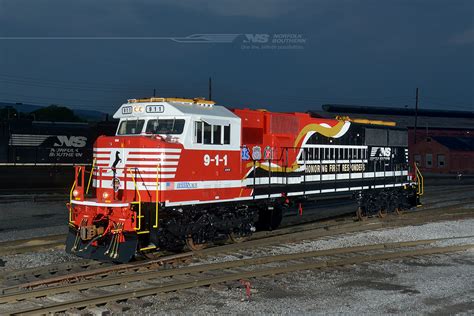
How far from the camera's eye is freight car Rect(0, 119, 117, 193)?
24.0 m

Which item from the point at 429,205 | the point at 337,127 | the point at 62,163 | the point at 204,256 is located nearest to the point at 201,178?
the point at 204,256

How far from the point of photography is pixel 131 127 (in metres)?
11.7

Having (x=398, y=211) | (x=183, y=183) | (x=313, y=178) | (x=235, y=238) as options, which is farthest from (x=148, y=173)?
(x=398, y=211)

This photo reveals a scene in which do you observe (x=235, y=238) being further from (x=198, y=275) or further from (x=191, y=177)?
(x=198, y=275)

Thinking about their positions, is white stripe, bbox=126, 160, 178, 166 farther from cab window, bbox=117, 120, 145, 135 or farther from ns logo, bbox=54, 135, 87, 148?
ns logo, bbox=54, 135, 87, 148

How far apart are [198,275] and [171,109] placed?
3.51 m

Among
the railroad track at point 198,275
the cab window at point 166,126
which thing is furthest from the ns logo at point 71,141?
the railroad track at point 198,275

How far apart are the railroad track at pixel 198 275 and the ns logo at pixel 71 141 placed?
17569 mm

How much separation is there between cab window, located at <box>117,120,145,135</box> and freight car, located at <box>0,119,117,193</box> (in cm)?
1357

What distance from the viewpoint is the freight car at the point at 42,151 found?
24.0 m

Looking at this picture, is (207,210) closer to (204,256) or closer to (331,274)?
(204,256)

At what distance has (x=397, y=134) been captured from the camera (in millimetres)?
19047

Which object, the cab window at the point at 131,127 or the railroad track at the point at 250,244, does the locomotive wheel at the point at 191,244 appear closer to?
the railroad track at the point at 250,244

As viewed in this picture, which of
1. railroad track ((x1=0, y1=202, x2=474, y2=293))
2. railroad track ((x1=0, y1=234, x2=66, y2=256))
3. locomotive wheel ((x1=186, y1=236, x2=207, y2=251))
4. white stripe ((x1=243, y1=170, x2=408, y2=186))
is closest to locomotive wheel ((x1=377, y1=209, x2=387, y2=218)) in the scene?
railroad track ((x1=0, y1=202, x2=474, y2=293))
